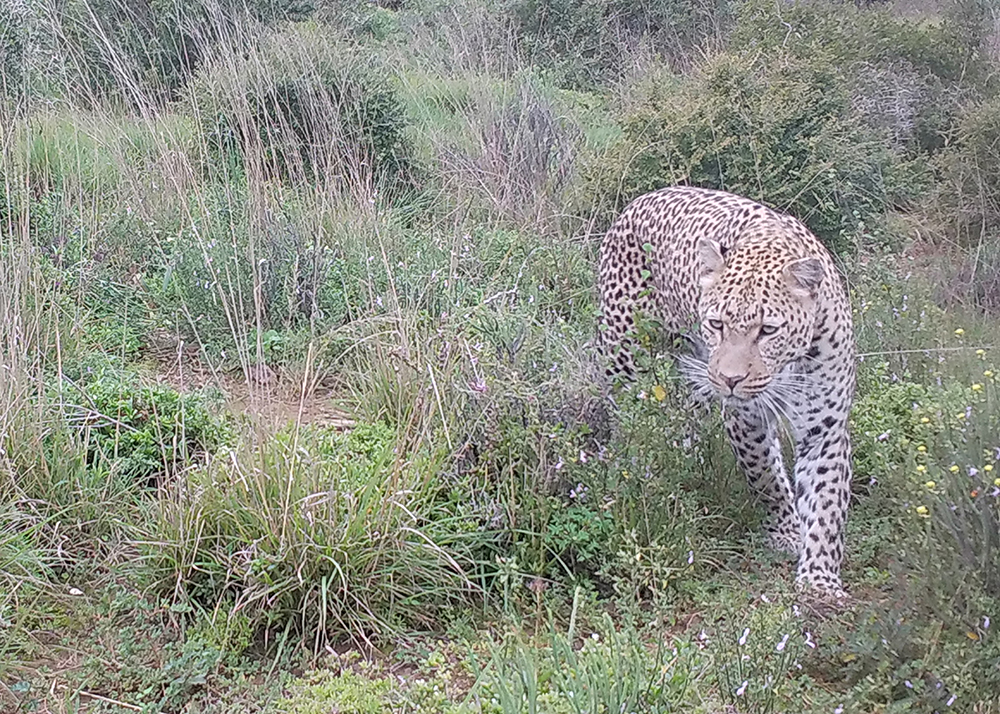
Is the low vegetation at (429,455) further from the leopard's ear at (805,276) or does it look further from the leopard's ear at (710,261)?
the leopard's ear at (805,276)

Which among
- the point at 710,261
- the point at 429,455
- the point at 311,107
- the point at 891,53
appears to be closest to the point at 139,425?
the point at 429,455

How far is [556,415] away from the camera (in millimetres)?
4125

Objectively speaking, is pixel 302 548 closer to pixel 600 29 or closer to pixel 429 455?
pixel 429 455

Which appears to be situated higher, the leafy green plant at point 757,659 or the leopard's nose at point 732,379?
the leopard's nose at point 732,379

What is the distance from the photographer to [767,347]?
3777 mm

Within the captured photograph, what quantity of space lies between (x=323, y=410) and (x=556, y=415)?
1324 millimetres

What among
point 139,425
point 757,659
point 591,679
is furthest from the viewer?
point 139,425

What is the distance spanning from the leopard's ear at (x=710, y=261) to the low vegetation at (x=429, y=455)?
1.16ft

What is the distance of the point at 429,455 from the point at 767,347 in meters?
1.29

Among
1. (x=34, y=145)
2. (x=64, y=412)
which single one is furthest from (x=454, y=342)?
(x=34, y=145)

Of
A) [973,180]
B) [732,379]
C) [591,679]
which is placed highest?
[732,379]

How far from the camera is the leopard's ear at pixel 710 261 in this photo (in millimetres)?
4055

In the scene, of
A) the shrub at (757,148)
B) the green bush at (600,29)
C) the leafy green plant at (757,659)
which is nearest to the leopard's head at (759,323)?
the leafy green plant at (757,659)

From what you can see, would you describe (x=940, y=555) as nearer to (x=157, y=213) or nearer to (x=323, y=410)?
(x=323, y=410)
